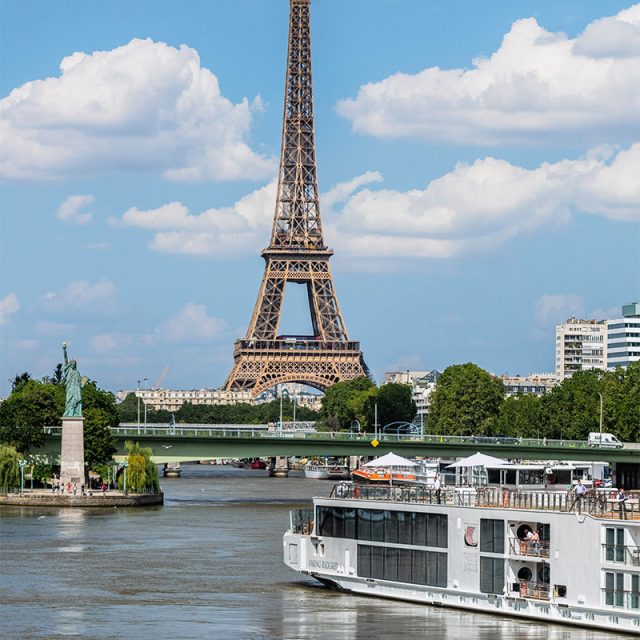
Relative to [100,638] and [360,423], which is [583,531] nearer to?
[100,638]

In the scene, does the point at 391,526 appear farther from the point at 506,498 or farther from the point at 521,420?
the point at 521,420

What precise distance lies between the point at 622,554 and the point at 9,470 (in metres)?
52.1

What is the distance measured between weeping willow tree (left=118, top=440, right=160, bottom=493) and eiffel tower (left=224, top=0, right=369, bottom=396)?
77.8 m

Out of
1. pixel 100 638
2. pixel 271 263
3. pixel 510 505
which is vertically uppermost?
pixel 271 263

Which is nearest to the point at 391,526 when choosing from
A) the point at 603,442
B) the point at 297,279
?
the point at 603,442

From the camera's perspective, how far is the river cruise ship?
120ft

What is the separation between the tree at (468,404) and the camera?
140m

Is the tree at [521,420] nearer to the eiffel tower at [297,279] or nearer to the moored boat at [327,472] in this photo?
the moored boat at [327,472]

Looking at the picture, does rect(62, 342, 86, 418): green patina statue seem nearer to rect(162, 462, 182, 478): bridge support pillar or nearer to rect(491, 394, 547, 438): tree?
rect(491, 394, 547, 438): tree

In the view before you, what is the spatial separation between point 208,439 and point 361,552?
4905 centimetres

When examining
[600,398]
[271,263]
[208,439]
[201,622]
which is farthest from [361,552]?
[271,263]

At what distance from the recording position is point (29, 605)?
41812 mm

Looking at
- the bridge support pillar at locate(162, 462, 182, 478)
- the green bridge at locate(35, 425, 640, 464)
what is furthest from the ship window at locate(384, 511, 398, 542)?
the bridge support pillar at locate(162, 462, 182, 478)

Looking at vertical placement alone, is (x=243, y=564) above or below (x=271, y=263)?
below
